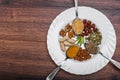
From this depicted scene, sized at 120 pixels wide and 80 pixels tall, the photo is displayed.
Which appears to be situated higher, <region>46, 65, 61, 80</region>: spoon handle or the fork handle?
the fork handle

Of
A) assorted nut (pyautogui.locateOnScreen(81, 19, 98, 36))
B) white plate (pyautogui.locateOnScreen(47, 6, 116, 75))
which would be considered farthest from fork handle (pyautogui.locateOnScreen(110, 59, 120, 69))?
assorted nut (pyautogui.locateOnScreen(81, 19, 98, 36))

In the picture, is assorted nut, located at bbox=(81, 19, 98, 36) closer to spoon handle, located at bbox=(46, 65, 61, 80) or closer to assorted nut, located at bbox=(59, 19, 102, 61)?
assorted nut, located at bbox=(59, 19, 102, 61)

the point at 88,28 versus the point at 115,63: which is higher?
the point at 88,28

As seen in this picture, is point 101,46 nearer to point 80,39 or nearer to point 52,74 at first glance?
point 80,39

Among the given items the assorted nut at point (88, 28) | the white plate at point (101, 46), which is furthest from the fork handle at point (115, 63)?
the assorted nut at point (88, 28)

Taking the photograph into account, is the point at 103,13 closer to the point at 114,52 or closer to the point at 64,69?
the point at 114,52

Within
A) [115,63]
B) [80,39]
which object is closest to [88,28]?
[80,39]
